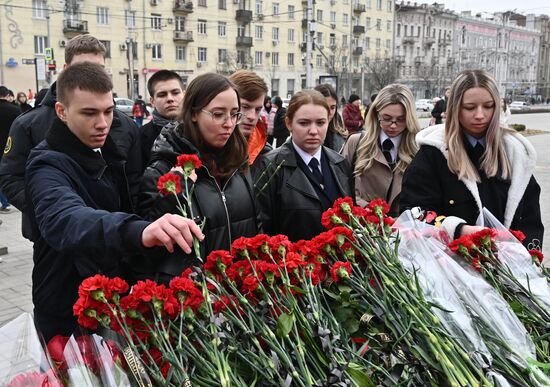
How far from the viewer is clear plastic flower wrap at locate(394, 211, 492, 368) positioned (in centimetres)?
154

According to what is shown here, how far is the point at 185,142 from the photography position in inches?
86.7

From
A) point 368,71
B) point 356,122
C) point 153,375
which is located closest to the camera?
point 153,375

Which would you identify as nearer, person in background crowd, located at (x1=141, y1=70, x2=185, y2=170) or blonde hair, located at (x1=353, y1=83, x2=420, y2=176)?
blonde hair, located at (x1=353, y1=83, x2=420, y2=176)

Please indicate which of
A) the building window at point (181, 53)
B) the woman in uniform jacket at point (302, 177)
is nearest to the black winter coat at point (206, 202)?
the woman in uniform jacket at point (302, 177)

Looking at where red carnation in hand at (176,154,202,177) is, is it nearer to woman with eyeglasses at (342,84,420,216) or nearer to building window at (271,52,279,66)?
woman with eyeglasses at (342,84,420,216)

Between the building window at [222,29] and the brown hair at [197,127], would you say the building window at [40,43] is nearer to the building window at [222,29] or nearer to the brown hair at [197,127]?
the building window at [222,29]

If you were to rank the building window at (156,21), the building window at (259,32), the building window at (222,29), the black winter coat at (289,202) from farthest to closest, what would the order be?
the building window at (259,32) → the building window at (222,29) → the building window at (156,21) → the black winter coat at (289,202)

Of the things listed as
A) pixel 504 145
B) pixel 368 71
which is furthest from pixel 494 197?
pixel 368 71

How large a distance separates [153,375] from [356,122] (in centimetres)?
901

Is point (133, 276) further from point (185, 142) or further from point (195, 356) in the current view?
point (195, 356)

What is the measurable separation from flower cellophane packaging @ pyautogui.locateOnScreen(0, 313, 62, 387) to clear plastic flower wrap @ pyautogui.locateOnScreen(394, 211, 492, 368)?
1.08m

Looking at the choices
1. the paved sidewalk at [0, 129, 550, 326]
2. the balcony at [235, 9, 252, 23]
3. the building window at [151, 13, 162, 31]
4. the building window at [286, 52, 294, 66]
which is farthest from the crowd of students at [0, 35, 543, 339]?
the building window at [286, 52, 294, 66]

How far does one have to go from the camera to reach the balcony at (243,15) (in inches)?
1944

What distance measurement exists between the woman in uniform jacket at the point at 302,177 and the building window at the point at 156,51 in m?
43.4
